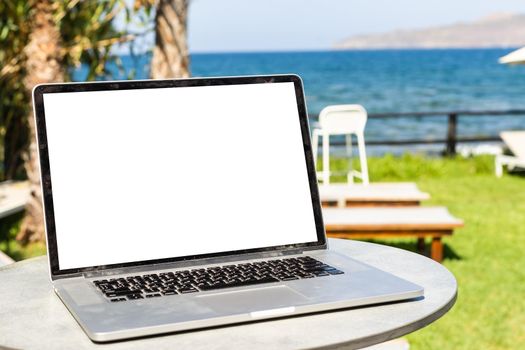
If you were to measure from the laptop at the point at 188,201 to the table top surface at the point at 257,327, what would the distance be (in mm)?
34

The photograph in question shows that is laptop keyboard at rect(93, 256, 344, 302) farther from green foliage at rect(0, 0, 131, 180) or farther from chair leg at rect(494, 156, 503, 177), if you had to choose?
chair leg at rect(494, 156, 503, 177)

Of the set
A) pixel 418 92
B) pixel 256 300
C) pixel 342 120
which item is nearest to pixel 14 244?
pixel 342 120

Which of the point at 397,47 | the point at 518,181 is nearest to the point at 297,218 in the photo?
the point at 518,181

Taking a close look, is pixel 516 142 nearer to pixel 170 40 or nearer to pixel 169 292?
pixel 170 40

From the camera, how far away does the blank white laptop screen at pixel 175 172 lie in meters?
1.93

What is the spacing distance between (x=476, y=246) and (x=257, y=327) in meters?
6.05

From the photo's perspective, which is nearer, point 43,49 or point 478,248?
point 43,49

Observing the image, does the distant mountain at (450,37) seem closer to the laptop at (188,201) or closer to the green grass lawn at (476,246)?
the green grass lawn at (476,246)

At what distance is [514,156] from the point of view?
472 inches

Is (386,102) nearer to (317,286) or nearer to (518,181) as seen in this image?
(518,181)

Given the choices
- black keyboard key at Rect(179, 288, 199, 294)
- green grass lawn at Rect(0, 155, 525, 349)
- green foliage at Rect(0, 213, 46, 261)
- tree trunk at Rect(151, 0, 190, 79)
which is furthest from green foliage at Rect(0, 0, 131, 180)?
black keyboard key at Rect(179, 288, 199, 294)

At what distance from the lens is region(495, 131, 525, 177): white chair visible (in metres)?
11.6

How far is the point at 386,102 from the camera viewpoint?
4541 centimetres

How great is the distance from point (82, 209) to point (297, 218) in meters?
0.54
